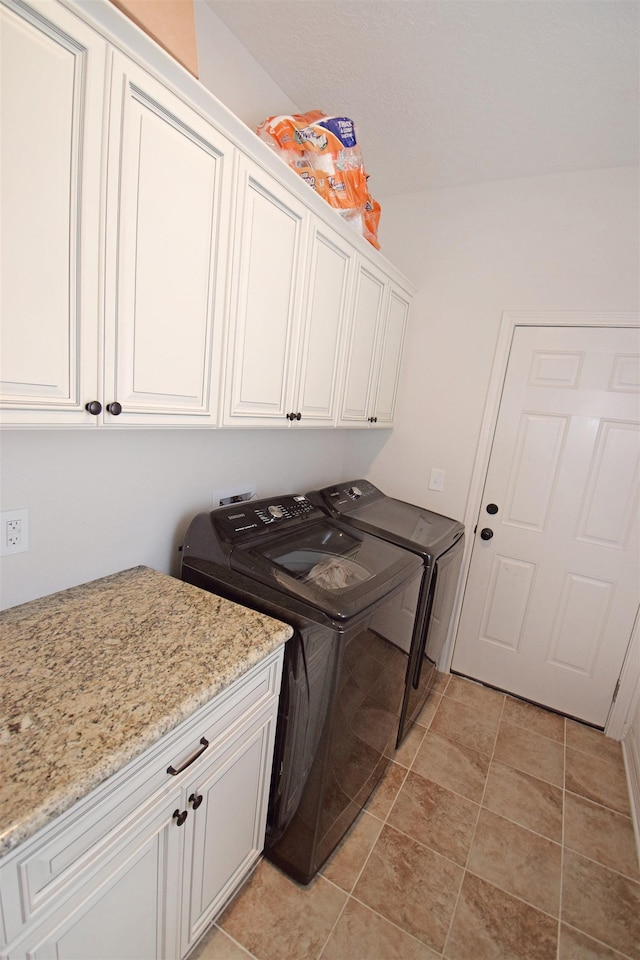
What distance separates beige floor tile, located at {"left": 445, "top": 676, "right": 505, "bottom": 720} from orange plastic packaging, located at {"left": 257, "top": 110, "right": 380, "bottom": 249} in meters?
2.53

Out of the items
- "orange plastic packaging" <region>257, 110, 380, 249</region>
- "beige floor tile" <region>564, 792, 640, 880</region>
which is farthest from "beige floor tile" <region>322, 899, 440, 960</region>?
"orange plastic packaging" <region>257, 110, 380, 249</region>

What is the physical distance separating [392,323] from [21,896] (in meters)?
2.32

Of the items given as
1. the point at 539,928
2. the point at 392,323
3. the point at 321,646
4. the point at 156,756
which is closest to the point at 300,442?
the point at 392,323

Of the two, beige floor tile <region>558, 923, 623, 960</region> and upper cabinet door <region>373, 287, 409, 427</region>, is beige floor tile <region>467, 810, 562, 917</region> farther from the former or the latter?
upper cabinet door <region>373, 287, 409, 427</region>

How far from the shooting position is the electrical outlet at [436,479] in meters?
2.43

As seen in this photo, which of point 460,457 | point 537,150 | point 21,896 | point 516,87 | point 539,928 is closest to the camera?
point 21,896

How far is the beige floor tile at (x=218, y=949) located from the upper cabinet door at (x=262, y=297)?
153 cm

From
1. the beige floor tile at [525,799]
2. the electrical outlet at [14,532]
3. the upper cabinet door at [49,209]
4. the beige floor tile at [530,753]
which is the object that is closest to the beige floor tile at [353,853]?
the beige floor tile at [525,799]

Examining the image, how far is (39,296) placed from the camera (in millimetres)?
778

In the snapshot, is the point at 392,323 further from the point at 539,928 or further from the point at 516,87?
the point at 539,928

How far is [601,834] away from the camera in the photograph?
1.61 metres

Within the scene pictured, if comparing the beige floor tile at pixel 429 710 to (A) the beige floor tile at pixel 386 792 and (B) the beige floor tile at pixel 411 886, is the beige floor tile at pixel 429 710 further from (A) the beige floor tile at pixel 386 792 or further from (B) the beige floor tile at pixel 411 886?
(B) the beige floor tile at pixel 411 886

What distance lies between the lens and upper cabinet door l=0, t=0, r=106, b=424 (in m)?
0.71

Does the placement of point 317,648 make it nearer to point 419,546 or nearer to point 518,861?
point 419,546
